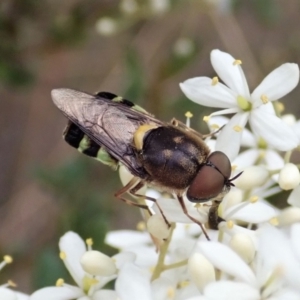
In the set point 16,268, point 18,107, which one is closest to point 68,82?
point 18,107

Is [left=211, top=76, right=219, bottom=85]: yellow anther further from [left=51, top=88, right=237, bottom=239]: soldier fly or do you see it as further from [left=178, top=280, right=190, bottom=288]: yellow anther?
[left=178, top=280, right=190, bottom=288]: yellow anther

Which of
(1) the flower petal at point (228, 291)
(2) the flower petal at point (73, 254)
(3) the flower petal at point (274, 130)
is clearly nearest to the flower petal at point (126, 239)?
(2) the flower petal at point (73, 254)

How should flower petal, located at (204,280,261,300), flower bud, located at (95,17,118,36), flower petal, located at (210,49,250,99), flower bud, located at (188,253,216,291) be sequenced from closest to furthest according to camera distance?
flower petal, located at (204,280,261,300), flower bud, located at (188,253,216,291), flower petal, located at (210,49,250,99), flower bud, located at (95,17,118,36)

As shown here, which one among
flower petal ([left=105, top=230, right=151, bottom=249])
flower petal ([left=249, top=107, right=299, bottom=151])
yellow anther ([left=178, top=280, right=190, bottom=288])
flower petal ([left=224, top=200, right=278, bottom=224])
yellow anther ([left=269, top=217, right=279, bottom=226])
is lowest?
flower petal ([left=105, top=230, right=151, bottom=249])

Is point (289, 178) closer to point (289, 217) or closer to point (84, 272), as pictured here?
point (289, 217)

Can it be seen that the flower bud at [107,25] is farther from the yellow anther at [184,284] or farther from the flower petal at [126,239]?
the yellow anther at [184,284]

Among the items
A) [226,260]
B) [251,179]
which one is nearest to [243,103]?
[251,179]

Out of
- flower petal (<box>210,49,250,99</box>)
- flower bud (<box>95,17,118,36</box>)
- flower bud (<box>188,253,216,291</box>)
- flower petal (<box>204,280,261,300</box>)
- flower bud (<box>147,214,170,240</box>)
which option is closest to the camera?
flower petal (<box>204,280,261,300</box>)

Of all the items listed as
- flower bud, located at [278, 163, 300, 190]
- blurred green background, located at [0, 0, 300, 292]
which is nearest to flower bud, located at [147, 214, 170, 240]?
flower bud, located at [278, 163, 300, 190]
